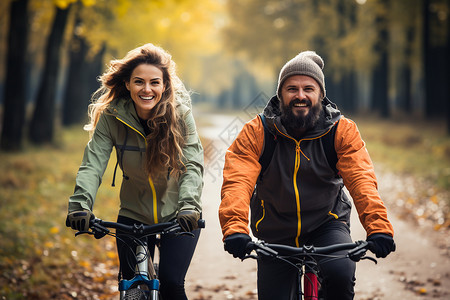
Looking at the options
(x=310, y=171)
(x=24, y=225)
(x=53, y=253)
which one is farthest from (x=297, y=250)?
(x=24, y=225)

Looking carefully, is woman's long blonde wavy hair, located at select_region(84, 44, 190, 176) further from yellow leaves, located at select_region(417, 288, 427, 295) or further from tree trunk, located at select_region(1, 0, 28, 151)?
tree trunk, located at select_region(1, 0, 28, 151)

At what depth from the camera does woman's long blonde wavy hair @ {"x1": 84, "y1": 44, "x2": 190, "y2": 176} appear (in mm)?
3480

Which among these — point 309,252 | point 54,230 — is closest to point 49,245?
point 54,230

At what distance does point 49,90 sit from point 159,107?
1235 centimetres

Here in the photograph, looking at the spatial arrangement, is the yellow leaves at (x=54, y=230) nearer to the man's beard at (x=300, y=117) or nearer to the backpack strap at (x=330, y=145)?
the man's beard at (x=300, y=117)

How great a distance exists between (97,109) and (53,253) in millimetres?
3510

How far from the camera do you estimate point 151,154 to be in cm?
347

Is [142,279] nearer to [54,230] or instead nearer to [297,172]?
[297,172]

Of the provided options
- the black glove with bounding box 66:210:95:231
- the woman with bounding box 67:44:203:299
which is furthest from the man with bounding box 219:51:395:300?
the black glove with bounding box 66:210:95:231

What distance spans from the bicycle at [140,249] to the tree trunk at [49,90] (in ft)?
41.3

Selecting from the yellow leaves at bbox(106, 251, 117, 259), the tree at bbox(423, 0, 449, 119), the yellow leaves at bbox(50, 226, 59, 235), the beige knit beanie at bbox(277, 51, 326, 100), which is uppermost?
the tree at bbox(423, 0, 449, 119)

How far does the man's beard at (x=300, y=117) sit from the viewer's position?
324 centimetres

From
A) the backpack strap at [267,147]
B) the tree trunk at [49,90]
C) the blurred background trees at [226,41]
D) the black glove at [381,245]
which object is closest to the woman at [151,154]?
the backpack strap at [267,147]

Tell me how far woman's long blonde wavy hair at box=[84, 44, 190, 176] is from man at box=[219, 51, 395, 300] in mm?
434
